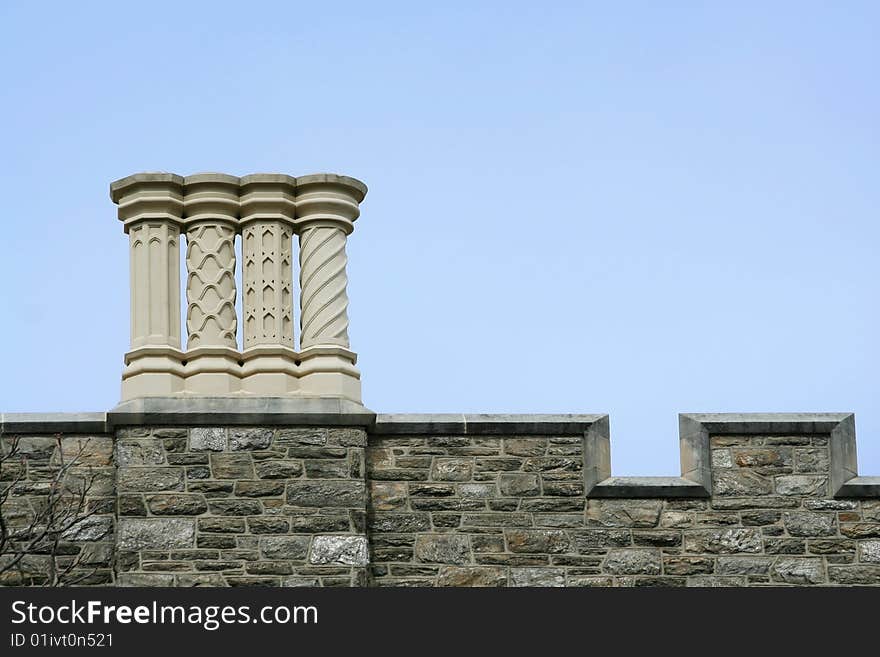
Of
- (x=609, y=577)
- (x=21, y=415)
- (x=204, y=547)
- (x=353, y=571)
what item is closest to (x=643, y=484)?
(x=609, y=577)

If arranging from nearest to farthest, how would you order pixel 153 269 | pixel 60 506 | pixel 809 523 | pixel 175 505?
pixel 175 505, pixel 60 506, pixel 809 523, pixel 153 269

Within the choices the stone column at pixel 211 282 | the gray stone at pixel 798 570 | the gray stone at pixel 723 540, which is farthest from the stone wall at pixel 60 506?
the gray stone at pixel 798 570

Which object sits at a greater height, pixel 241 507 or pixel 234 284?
pixel 234 284

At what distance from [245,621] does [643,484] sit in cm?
285

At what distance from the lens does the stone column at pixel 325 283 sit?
550 inches

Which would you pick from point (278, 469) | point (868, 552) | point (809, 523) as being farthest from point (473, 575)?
point (868, 552)

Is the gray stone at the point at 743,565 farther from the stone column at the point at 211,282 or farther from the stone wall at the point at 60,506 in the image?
the stone wall at the point at 60,506

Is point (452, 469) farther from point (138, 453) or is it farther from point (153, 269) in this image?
point (153, 269)

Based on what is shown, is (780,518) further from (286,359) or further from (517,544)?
(286,359)

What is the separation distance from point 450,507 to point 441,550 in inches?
11.0

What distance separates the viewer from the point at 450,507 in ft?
45.5

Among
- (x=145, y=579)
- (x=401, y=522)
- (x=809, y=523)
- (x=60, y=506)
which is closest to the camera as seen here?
(x=145, y=579)

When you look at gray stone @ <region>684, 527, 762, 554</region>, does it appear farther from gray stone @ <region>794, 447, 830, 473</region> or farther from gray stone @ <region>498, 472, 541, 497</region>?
gray stone @ <region>498, 472, 541, 497</region>

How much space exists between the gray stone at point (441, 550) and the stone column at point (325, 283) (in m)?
1.02
